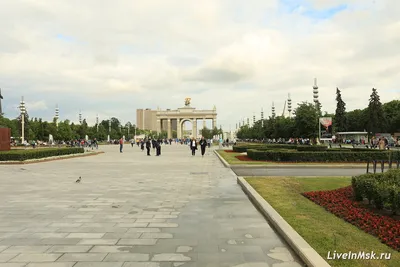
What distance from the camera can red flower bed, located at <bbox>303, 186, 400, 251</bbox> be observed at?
18.5 ft

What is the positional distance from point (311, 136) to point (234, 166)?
25929 mm

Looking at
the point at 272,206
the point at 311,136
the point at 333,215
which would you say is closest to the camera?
the point at 333,215

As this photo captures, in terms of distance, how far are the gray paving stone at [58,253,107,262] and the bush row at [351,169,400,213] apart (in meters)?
5.18

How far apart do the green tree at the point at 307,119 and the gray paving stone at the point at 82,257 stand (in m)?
38.6

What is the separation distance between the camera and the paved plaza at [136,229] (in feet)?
16.7

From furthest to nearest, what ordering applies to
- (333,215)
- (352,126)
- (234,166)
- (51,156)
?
(352,126)
(51,156)
(234,166)
(333,215)

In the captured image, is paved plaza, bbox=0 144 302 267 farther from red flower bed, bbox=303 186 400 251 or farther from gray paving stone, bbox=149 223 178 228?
red flower bed, bbox=303 186 400 251

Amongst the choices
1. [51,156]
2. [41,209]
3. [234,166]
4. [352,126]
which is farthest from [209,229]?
[352,126]

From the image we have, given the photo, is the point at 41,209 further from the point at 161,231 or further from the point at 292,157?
the point at 292,157

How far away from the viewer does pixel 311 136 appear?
141 feet

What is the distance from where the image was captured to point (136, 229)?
21.9 feet

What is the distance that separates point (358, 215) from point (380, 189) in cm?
83

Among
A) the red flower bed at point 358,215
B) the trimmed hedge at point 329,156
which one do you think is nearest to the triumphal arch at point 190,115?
the trimmed hedge at point 329,156

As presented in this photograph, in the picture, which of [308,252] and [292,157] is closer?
[308,252]
